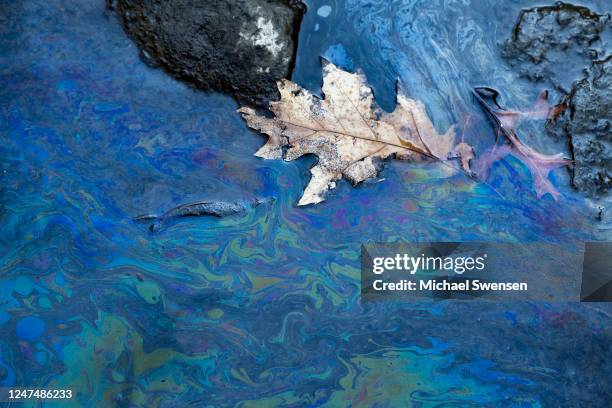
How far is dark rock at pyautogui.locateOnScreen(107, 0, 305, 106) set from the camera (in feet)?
4.21

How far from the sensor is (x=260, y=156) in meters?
1.29

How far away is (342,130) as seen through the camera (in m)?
1.22

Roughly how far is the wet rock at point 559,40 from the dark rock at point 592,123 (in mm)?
34

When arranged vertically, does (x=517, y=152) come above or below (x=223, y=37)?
below

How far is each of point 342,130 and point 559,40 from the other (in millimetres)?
632

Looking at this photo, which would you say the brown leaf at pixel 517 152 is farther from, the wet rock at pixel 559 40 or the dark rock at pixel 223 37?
the dark rock at pixel 223 37

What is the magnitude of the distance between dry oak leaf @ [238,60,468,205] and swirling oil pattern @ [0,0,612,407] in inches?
1.7

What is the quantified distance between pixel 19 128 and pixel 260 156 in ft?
2.15

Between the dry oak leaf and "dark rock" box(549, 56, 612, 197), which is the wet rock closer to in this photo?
"dark rock" box(549, 56, 612, 197)

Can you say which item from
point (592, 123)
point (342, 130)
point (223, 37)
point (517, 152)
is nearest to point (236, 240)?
point (342, 130)

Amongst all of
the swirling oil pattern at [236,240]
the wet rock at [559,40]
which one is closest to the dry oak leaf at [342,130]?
the swirling oil pattern at [236,240]

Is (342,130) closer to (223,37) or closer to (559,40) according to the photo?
(223,37)

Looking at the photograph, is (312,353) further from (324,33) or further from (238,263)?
(324,33)

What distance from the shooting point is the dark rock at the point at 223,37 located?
1282 millimetres
